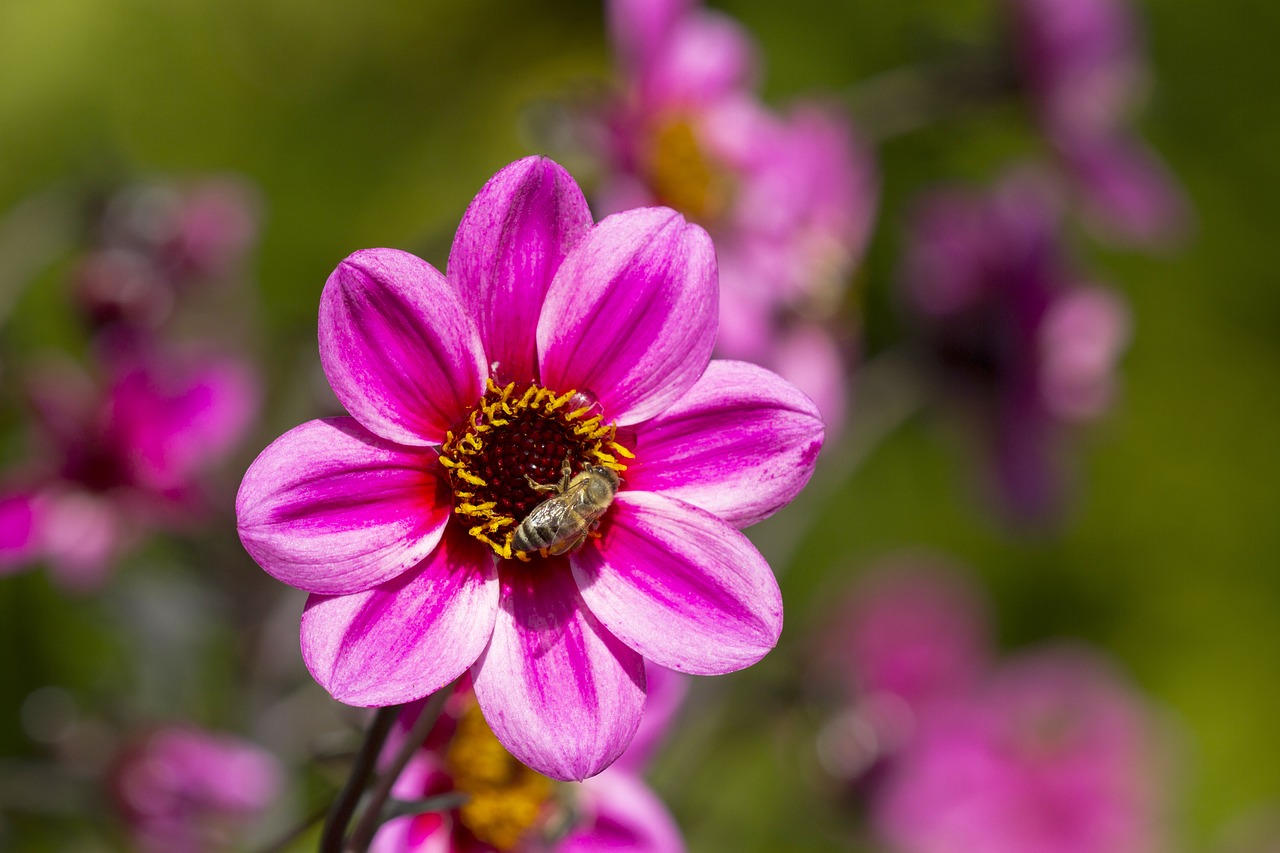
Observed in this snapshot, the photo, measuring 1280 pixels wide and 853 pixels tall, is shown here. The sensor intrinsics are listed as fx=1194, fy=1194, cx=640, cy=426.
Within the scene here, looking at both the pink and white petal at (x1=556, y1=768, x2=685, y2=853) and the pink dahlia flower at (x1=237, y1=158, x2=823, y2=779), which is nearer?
the pink dahlia flower at (x1=237, y1=158, x2=823, y2=779)

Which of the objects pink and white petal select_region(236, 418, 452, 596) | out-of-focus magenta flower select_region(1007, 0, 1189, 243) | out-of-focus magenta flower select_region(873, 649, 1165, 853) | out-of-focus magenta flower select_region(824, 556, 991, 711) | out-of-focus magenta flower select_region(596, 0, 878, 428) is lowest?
out-of-focus magenta flower select_region(873, 649, 1165, 853)

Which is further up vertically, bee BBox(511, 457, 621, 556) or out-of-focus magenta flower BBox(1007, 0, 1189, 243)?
bee BBox(511, 457, 621, 556)

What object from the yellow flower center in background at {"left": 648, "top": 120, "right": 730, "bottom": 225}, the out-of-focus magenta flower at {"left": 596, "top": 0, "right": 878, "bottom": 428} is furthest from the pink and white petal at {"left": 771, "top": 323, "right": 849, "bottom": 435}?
the yellow flower center in background at {"left": 648, "top": 120, "right": 730, "bottom": 225}

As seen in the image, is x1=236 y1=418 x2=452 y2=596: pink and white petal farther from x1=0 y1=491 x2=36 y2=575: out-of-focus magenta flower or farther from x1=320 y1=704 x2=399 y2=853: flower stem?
x1=0 y1=491 x2=36 y2=575: out-of-focus magenta flower

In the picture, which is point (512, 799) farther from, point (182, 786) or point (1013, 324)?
point (1013, 324)

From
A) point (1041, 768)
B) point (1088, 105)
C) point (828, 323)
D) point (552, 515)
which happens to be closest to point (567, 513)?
point (552, 515)

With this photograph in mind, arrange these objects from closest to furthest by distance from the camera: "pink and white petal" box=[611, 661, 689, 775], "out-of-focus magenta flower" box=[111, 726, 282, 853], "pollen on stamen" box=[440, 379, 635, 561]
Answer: "pollen on stamen" box=[440, 379, 635, 561] → "pink and white petal" box=[611, 661, 689, 775] → "out-of-focus magenta flower" box=[111, 726, 282, 853]

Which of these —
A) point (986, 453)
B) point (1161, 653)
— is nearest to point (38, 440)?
point (986, 453)
